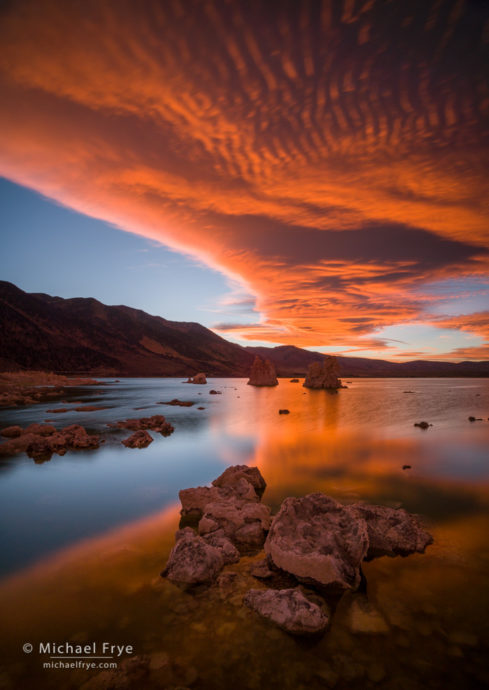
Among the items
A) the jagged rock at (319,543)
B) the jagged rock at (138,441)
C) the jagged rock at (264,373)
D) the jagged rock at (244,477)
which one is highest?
the jagged rock at (264,373)

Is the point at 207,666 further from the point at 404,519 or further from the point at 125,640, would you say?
the point at 404,519

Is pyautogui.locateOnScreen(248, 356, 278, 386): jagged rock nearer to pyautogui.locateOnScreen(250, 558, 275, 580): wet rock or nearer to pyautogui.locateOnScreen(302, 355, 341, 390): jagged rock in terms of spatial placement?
pyautogui.locateOnScreen(302, 355, 341, 390): jagged rock

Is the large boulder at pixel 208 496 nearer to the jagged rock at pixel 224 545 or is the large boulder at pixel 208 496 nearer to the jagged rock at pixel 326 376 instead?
the jagged rock at pixel 224 545

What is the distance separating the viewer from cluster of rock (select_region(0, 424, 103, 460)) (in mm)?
19203

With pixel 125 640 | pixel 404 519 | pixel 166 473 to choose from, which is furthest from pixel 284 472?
pixel 125 640

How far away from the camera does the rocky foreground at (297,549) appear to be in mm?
6098

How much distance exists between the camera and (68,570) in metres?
8.02

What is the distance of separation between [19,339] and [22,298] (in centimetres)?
5745

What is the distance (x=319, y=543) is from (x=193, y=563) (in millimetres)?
2809

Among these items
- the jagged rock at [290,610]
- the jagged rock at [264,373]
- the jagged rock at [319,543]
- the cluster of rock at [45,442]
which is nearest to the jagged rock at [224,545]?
the jagged rock at [319,543]

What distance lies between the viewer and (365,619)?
592cm

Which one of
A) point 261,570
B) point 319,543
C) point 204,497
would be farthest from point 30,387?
point 319,543

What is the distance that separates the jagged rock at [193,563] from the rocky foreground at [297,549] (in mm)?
17

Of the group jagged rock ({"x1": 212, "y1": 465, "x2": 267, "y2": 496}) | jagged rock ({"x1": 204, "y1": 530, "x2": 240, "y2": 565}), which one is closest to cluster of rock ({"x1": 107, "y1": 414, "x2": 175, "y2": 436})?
jagged rock ({"x1": 212, "y1": 465, "x2": 267, "y2": 496})
